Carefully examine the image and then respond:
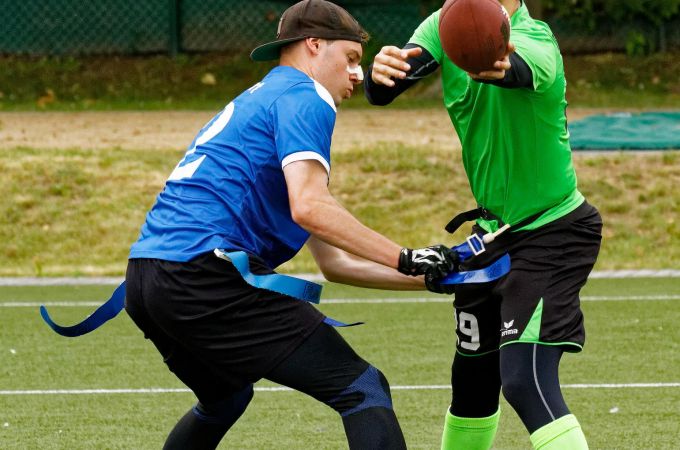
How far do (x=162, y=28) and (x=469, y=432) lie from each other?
15.3m

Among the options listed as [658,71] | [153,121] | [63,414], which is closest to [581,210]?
[63,414]

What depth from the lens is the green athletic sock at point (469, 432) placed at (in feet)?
18.7

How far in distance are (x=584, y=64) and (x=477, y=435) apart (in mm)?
15059

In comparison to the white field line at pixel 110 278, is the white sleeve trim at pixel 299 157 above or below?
above

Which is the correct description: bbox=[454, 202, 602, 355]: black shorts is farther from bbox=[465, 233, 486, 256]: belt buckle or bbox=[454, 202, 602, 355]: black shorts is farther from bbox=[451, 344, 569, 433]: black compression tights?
bbox=[465, 233, 486, 256]: belt buckle

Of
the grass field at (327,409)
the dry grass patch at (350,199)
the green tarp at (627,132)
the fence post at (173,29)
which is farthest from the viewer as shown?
the fence post at (173,29)

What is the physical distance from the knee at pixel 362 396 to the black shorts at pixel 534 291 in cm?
62

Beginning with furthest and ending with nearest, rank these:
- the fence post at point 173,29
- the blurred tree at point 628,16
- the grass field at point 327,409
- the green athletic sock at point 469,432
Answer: the fence post at point 173,29 → the blurred tree at point 628,16 → the grass field at point 327,409 → the green athletic sock at point 469,432

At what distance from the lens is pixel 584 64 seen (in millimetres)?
20172

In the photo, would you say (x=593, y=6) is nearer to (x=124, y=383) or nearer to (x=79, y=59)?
(x=79, y=59)

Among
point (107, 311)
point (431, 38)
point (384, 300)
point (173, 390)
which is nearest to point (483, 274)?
point (431, 38)

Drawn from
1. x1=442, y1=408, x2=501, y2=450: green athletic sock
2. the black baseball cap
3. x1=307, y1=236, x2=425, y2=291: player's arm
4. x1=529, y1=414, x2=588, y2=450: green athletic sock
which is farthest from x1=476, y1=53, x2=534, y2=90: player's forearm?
x1=442, y1=408, x2=501, y2=450: green athletic sock

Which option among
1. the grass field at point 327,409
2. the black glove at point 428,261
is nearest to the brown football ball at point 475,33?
the black glove at point 428,261

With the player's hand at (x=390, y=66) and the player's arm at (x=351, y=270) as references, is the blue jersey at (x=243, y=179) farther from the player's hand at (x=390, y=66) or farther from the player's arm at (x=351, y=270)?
the player's arm at (x=351, y=270)
